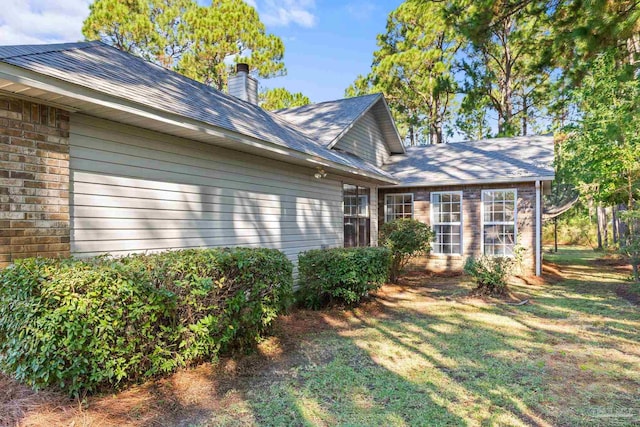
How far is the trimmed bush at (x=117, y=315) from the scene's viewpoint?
9.83 ft

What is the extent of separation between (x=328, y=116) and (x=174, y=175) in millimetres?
6724

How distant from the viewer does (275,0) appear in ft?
57.1

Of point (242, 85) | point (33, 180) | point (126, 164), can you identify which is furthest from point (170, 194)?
point (242, 85)

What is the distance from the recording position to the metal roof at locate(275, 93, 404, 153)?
32.7 ft

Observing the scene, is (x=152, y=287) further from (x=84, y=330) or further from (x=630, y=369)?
(x=630, y=369)

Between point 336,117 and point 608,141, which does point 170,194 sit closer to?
point 336,117

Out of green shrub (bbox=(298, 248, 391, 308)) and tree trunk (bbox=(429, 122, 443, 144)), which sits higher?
tree trunk (bbox=(429, 122, 443, 144))

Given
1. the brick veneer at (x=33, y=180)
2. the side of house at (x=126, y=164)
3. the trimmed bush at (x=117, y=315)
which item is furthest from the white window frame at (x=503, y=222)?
the brick veneer at (x=33, y=180)

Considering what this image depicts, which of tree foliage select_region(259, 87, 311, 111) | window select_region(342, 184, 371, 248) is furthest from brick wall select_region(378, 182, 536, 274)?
tree foliage select_region(259, 87, 311, 111)

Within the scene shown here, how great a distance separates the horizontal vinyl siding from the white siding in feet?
10.7

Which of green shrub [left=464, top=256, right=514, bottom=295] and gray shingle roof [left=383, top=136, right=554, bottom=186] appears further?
gray shingle roof [left=383, top=136, right=554, bottom=186]

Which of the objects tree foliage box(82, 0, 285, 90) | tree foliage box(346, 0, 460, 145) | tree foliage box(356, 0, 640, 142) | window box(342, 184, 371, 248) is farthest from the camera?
tree foliage box(346, 0, 460, 145)

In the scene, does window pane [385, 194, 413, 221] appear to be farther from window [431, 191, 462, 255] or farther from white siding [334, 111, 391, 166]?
white siding [334, 111, 391, 166]

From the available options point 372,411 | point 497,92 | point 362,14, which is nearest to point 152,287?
point 372,411
